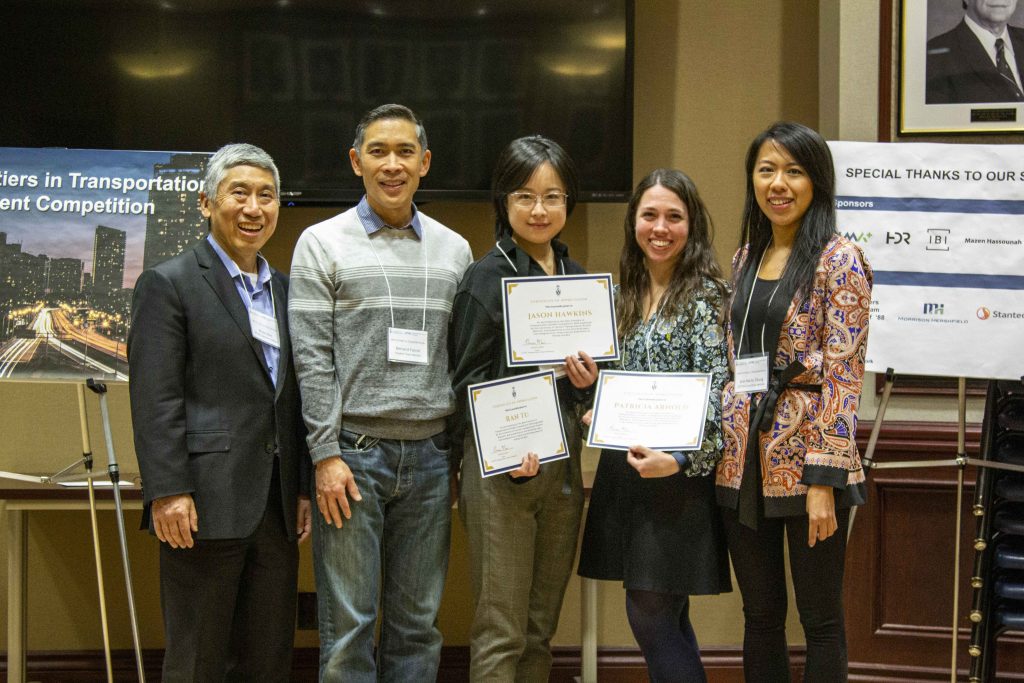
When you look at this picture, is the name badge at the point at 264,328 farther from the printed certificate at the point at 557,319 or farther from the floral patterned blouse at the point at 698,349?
the floral patterned blouse at the point at 698,349

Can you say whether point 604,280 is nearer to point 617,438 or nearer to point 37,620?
point 617,438

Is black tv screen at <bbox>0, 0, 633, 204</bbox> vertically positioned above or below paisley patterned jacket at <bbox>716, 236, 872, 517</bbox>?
above

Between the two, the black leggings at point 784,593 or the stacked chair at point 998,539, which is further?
the stacked chair at point 998,539

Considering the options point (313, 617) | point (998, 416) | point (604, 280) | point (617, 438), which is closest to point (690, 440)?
point (617, 438)

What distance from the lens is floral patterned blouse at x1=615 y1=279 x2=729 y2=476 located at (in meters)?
2.26

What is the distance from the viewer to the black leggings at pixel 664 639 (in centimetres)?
229

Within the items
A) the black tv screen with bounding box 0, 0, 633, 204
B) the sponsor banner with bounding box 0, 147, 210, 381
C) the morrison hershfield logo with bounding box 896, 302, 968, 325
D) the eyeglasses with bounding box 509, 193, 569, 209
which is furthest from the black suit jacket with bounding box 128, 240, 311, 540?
the morrison hershfield logo with bounding box 896, 302, 968, 325

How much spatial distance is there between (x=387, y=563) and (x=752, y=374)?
1.05 metres

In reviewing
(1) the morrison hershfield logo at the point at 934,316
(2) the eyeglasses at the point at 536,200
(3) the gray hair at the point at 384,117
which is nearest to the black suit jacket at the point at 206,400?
(3) the gray hair at the point at 384,117

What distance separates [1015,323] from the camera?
9.04ft

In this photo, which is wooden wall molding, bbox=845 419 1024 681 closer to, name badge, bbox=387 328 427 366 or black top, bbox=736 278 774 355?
black top, bbox=736 278 774 355

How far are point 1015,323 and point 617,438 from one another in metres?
1.39

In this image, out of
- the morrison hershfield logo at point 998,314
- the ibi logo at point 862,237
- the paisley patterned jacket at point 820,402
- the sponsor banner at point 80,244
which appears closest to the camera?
the paisley patterned jacket at point 820,402

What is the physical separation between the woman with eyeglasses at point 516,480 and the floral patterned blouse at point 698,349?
0.17 meters
